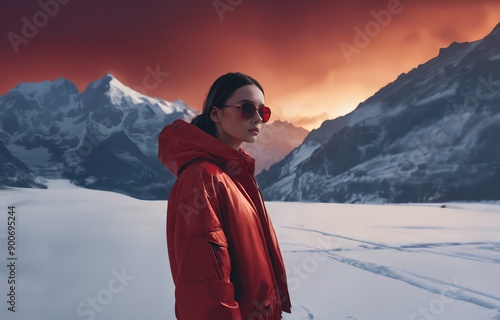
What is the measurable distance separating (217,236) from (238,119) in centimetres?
71

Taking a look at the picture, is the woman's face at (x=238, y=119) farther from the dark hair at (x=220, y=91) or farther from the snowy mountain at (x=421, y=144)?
the snowy mountain at (x=421, y=144)

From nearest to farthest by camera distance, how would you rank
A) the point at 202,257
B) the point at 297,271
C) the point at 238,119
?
1. the point at 202,257
2. the point at 238,119
3. the point at 297,271

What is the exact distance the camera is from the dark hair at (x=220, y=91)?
1907 millimetres

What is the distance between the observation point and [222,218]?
1.57 metres

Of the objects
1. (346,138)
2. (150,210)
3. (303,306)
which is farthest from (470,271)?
(346,138)

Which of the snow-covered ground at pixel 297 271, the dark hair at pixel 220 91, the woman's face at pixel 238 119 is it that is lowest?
the snow-covered ground at pixel 297 271

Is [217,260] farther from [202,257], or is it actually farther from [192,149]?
[192,149]

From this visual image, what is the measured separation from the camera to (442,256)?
290 inches

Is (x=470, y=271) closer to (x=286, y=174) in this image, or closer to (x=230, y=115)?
(x=230, y=115)

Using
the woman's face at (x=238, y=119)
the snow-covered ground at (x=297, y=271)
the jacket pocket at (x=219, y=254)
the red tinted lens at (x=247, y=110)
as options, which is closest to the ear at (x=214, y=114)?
the woman's face at (x=238, y=119)

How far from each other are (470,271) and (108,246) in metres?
7.22

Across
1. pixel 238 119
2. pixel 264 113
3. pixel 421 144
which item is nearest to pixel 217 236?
pixel 238 119

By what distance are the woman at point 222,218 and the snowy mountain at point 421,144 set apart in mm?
90766

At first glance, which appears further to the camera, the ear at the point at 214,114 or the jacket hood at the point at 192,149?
the ear at the point at 214,114
